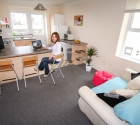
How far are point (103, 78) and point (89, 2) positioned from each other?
2.78 m

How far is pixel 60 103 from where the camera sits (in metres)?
2.03

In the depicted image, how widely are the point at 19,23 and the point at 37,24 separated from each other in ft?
3.04

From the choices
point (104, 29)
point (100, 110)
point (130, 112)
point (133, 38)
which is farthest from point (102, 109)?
point (104, 29)

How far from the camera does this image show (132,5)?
2332 millimetres

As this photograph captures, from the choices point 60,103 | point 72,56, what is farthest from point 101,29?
point 60,103

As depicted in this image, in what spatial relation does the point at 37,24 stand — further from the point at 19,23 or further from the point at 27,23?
the point at 19,23

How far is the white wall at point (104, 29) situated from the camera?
→ 2.71 meters

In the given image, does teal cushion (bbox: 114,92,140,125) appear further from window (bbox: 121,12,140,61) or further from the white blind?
the white blind

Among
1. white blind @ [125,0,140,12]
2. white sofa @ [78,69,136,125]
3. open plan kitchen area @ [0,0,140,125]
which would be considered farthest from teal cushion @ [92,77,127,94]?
white blind @ [125,0,140,12]

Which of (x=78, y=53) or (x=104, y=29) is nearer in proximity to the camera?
(x=104, y=29)

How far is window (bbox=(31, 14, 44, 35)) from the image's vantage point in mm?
5390

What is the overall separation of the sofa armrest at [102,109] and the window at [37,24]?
17.1ft

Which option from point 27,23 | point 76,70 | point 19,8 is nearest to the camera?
point 76,70

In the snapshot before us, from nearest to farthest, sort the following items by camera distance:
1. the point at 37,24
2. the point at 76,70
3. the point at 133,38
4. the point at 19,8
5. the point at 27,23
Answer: the point at 133,38 → the point at 76,70 → the point at 19,8 → the point at 27,23 → the point at 37,24
